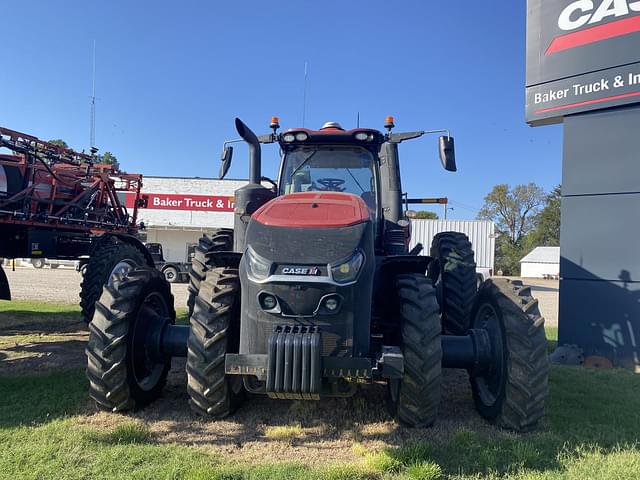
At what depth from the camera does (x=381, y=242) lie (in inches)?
196

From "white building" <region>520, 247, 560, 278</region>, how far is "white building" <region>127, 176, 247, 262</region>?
37950mm

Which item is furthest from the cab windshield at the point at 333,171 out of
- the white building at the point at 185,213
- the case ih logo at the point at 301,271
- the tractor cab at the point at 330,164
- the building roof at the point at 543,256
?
the building roof at the point at 543,256

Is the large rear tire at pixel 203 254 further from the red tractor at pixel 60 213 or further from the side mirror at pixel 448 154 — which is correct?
the side mirror at pixel 448 154

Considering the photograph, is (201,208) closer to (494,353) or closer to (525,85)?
(525,85)

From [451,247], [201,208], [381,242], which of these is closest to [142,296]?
[381,242]

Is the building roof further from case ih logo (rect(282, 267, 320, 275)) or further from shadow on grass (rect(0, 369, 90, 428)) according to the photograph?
case ih logo (rect(282, 267, 320, 275))

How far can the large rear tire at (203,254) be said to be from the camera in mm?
5359

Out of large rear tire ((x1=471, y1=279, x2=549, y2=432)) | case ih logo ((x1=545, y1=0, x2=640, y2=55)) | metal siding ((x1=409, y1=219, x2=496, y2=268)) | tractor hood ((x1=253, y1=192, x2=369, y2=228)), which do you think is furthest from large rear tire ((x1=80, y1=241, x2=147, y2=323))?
metal siding ((x1=409, y1=219, x2=496, y2=268))

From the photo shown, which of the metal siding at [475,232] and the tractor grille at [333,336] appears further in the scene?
the metal siding at [475,232]

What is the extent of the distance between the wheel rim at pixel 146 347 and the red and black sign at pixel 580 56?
6.21 meters

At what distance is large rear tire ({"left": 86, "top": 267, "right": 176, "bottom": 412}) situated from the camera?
3.83 m

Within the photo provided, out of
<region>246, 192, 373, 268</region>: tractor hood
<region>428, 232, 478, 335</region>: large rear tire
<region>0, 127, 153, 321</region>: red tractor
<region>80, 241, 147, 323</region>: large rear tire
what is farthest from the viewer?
<region>80, 241, 147, 323</region>: large rear tire

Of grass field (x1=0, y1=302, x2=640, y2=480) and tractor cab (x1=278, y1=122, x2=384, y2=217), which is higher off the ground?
tractor cab (x1=278, y1=122, x2=384, y2=217)

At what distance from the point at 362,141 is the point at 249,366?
2796 mm
